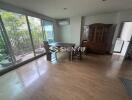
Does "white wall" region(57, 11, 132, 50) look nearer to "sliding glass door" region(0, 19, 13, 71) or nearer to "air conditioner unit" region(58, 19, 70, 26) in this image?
"air conditioner unit" region(58, 19, 70, 26)

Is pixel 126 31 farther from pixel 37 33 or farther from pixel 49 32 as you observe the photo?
pixel 37 33

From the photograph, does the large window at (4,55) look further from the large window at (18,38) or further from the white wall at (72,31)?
the white wall at (72,31)

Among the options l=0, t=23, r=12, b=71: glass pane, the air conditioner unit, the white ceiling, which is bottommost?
l=0, t=23, r=12, b=71: glass pane

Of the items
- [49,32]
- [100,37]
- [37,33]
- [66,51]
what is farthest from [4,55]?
[100,37]

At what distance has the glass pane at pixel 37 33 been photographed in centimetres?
370

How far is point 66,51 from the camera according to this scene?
3.43m

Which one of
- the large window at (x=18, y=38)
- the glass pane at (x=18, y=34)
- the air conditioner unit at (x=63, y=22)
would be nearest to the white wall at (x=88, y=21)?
the air conditioner unit at (x=63, y=22)

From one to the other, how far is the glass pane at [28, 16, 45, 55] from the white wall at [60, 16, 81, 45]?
1.79 metres

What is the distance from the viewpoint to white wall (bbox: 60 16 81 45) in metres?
4.75

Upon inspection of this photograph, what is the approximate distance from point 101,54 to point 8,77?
14.4ft

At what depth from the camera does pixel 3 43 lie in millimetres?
2629

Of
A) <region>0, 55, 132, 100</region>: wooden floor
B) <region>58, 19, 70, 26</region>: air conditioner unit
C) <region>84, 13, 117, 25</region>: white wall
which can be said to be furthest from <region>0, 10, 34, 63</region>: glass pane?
<region>84, 13, 117, 25</region>: white wall

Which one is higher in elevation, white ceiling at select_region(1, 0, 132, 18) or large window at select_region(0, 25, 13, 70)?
white ceiling at select_region(1, 0, 132, 18)

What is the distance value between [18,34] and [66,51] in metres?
2.21
